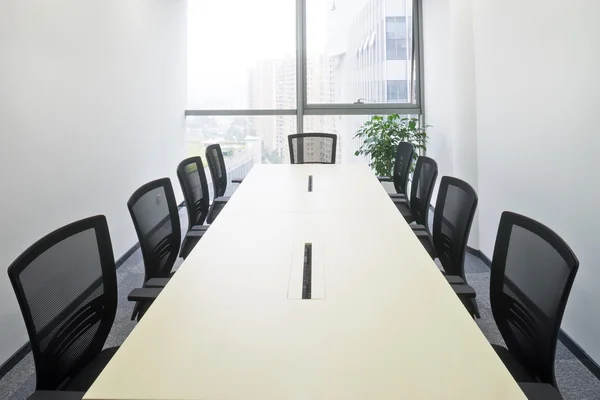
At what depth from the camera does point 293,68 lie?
542cm

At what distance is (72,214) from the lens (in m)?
2.77

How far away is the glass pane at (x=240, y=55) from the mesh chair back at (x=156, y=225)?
3.47 m

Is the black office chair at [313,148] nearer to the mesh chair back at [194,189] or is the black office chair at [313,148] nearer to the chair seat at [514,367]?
the mesh chair back at [194,189]

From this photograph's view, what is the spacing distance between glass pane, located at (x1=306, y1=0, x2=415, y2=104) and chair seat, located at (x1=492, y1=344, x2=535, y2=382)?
432 cm

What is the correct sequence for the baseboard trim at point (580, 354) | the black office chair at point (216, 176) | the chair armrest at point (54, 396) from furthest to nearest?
the black office chair at point (216, 176), the baseboard trim at point (580, 354), the chair armrest at point (54, 396)

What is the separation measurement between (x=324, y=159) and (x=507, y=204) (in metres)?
1.99

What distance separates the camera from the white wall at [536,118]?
2059 millimetres

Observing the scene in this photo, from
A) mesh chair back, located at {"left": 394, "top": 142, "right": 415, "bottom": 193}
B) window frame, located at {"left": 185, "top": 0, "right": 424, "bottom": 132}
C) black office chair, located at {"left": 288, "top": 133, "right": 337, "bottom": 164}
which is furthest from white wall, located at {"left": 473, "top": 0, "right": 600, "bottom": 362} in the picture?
window frame, located at {"left": 185, "top": 0, "right": 424, "bottom": 132}

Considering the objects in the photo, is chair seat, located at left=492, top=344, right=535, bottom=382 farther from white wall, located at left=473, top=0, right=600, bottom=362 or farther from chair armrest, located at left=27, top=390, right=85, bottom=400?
chair armrest, located at left=27, top=390, right=85, bottom=400

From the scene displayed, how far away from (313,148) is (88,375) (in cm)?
342

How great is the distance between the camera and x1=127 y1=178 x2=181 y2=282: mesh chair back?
1847 mm

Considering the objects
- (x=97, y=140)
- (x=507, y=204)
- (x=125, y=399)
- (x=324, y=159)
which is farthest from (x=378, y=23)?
(x=125, y=399)

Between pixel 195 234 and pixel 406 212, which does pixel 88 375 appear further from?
pixel 406 212

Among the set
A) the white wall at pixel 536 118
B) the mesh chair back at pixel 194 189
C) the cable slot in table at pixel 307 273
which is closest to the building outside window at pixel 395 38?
the white wall at pixel 536 118
